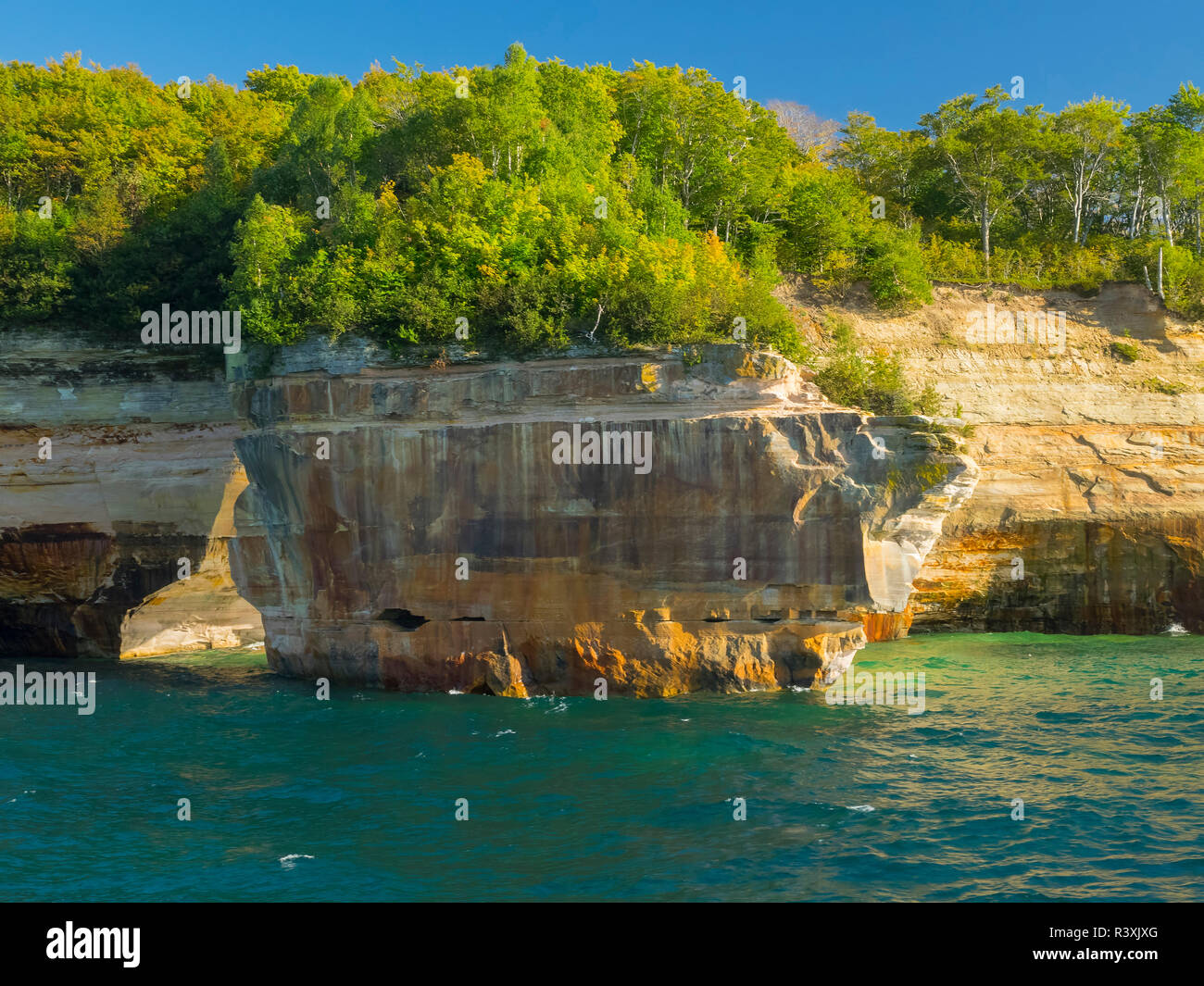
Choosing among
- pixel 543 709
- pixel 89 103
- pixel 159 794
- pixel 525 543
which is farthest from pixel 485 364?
pixel 89 103

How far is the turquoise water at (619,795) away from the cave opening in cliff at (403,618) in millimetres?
1651

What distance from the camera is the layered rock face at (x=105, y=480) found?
90.4 ft

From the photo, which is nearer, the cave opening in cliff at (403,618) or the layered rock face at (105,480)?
the cave opening in cliff at (403,618)

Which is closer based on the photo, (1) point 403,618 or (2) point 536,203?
(1) point 403,618

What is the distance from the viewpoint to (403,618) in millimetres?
21500

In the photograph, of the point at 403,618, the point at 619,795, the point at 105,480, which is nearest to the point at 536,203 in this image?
the point at 403,618

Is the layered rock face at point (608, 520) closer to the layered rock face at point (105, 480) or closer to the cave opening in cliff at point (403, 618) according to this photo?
the cave opening in cliff at point (403, 618)

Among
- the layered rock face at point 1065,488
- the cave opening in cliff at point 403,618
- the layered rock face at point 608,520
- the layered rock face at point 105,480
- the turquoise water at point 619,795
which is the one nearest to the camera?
the turquoise water at point 619,795

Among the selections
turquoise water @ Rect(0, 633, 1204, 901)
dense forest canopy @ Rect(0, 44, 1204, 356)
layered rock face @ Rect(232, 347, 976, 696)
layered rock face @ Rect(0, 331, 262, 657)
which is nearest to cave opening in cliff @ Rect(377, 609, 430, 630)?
layered rock face @ Rect(232, 347, 976, 696)

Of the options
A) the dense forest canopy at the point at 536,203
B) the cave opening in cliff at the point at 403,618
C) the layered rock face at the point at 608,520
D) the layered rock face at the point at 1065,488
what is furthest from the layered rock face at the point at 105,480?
the layered rock face at the point at 1065,488

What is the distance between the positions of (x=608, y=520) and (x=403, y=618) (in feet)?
17.7

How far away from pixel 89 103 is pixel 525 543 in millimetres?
24213

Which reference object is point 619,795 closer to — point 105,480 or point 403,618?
point 403,618

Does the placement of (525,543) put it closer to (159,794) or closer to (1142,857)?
(159,794)
